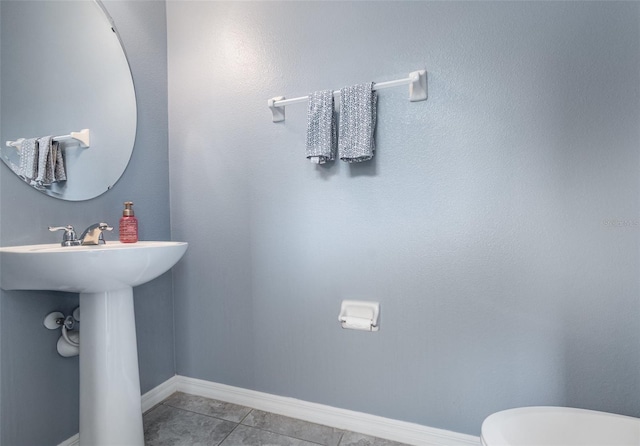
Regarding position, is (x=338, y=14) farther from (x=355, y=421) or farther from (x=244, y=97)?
(x=355, y=421)

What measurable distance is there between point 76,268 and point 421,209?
119 cm

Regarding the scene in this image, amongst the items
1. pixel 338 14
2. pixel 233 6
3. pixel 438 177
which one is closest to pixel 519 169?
pixel 438 177

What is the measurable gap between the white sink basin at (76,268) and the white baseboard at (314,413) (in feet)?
2.46

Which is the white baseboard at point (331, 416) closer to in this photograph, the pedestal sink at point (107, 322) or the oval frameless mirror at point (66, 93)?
the pedestal sink at point (107, 322)

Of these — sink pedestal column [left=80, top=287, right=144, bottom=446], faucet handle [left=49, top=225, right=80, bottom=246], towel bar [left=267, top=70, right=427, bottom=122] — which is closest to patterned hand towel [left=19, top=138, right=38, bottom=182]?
faucet handle [left=49, top=225, right=80, bottom=246]

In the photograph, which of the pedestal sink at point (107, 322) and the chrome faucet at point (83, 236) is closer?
the pedestal sink at point (107, 322)

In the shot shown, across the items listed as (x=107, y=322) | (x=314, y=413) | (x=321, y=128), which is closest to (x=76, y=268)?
(x=107, y=322)

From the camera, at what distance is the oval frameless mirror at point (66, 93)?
3.67 ft

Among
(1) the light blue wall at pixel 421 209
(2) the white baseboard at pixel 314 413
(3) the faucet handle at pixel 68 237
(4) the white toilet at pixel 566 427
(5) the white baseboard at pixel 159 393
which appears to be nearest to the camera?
(4) the white toilet at pixel 566 427

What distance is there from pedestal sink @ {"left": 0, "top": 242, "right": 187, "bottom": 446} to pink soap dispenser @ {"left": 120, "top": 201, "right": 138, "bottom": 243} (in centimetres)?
23

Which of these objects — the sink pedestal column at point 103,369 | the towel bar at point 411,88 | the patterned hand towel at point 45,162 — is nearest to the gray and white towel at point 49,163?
the patterned hand towel at point 45,162

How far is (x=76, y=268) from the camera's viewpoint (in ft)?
2.98

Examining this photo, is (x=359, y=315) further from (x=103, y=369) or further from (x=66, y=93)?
(x=66, y=93)

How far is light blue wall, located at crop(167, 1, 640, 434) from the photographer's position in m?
1.06
